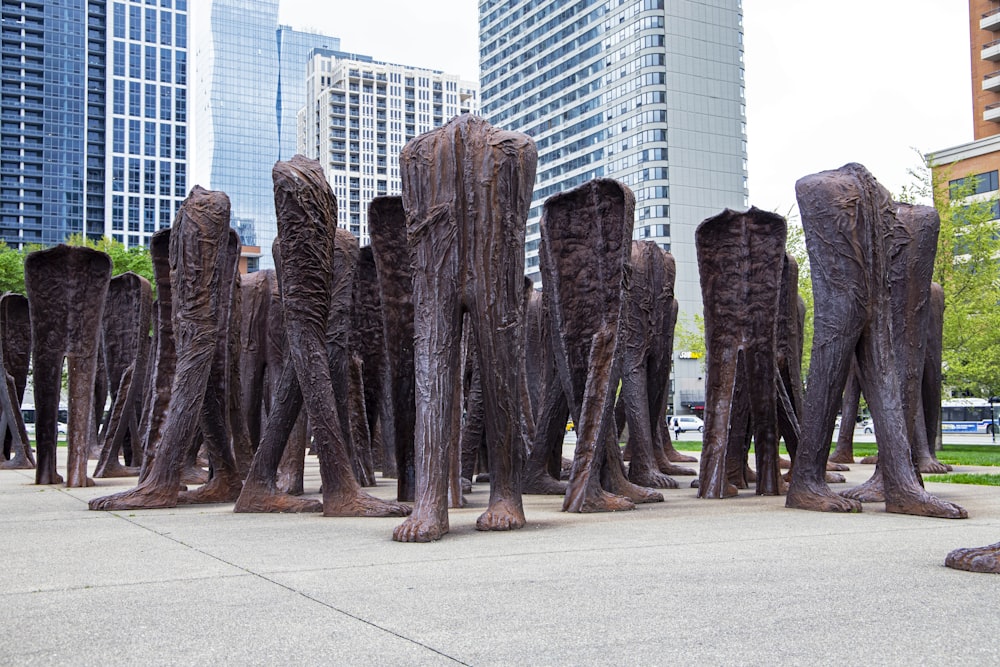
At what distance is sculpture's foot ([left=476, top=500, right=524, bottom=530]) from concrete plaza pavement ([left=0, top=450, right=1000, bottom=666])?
16cm

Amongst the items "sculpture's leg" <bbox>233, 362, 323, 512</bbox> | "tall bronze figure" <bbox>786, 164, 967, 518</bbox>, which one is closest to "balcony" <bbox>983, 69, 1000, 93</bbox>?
"tall bronze figure" <bbox>786, 164, 967, 518</bbox>

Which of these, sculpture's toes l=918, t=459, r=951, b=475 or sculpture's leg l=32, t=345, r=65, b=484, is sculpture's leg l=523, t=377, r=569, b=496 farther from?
sculpture's leg l=32, t=345, r=65, b=484

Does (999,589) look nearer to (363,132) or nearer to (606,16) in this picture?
(606,16)

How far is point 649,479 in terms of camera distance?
36.5 ft

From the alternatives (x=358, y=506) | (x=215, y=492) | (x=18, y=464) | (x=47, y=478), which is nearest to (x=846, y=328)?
(x=358, y=506)

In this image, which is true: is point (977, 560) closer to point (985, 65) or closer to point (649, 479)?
point (649, 479)

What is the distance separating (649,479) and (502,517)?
4.51 metres

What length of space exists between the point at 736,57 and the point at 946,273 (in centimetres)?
7324

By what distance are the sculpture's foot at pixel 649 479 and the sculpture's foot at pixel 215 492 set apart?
4.18m

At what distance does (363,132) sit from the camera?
6299 inches

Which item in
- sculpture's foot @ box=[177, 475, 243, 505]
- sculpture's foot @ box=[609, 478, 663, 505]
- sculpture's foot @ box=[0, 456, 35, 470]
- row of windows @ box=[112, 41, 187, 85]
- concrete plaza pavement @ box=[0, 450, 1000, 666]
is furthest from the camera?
row of windows @ box=[112, 41, 187, 85]

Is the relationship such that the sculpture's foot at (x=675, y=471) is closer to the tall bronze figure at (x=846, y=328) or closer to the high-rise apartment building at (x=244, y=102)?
the tall bronze figure at (x=846, y=328)

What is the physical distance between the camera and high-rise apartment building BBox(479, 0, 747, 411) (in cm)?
8938

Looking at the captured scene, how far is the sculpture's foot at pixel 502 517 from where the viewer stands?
686 cm
